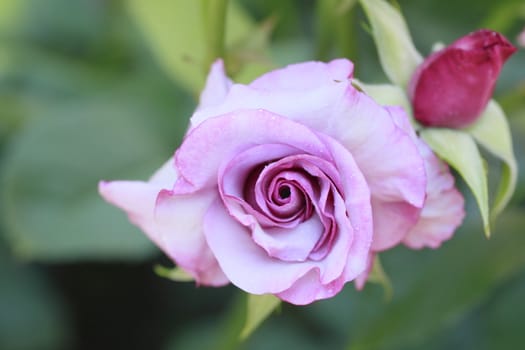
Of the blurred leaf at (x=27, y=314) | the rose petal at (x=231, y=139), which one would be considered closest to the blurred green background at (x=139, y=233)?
the blurred leaf at (x=27, y=314)

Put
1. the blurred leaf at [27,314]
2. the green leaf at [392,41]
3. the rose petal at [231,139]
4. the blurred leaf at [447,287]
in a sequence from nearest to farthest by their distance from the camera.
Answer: the rose petal at [231,139] → the green leaf at [392,41] → the blurred leaf at [447,287] → the blurred leaf at [27,314]

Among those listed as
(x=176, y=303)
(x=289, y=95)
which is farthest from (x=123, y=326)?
(x=289, y=95)

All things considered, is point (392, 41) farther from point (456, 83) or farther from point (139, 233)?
point (139, 233)

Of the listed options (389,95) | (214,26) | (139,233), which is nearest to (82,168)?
(139,233)

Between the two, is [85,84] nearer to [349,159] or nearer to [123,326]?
[123,326]

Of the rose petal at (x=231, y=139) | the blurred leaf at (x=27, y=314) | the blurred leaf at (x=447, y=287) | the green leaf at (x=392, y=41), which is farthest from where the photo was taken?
the blurred leaf at (x=27, y=314)

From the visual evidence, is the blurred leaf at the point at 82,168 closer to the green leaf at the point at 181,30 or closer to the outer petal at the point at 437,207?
the green leaf at the point at 181,30

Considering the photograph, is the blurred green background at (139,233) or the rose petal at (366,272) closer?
the rose petal at (366,272)

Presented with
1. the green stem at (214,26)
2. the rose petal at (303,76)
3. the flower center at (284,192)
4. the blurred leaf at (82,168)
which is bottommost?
the blurred leaf at (82,168)
